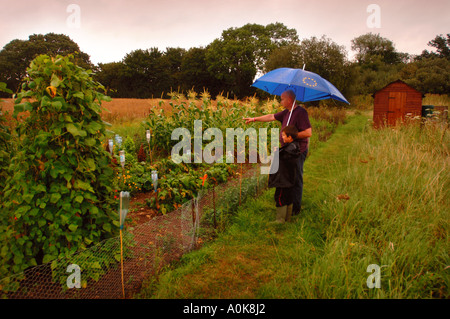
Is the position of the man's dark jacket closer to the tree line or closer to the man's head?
the man's head

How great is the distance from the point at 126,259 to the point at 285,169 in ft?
7.56

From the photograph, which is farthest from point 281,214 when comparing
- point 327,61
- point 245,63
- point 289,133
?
point 245,63

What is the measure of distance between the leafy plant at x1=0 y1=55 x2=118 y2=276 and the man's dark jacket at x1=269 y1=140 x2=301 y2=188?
2.35 m

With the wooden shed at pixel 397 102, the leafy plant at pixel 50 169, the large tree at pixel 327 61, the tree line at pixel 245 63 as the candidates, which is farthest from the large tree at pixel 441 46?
the leafy plant at pixel 50 169

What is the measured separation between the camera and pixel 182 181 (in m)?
4.34

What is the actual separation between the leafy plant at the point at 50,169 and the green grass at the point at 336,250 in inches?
38.6

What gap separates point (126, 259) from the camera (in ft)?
9.59

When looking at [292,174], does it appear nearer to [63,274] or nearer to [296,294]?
[296,294]

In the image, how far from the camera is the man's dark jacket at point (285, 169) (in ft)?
12.6

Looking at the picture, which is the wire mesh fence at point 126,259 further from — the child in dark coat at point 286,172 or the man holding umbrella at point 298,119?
the man holding umbrella at point 298,119

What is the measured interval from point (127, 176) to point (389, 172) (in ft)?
15.2

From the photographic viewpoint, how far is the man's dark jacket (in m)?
3.85
